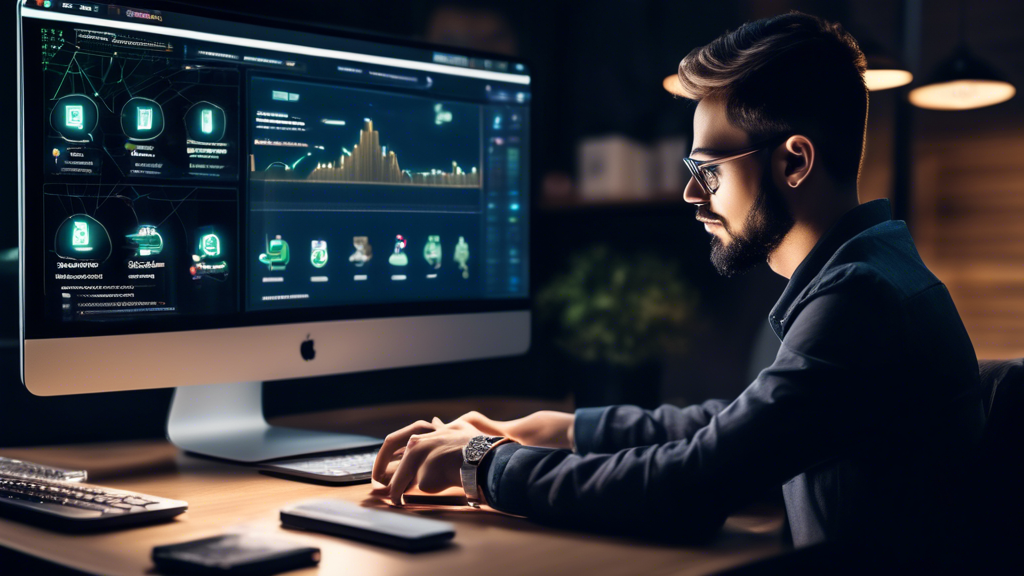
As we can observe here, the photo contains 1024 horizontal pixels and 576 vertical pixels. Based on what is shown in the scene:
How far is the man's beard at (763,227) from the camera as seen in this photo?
3.59ft

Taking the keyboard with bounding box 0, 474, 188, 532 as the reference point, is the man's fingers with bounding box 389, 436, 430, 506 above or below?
above

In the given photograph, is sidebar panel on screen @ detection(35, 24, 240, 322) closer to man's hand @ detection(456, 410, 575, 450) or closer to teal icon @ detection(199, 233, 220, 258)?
teal icon @ detection(199, 233, 220, 258)

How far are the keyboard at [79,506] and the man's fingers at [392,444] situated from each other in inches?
8.9

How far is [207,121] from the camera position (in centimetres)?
127

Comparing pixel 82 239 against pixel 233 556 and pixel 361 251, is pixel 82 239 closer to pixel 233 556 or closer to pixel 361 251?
pixel 361 251

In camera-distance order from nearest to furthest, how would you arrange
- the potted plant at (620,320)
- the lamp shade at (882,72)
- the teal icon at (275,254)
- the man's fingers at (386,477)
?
the man's fingers at (386,477) → the teal icon at (275,254) → the lamp shade at (882,72) → the potted plant at (620,320)

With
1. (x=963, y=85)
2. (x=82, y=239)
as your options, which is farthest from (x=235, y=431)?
(x=963, y=85)

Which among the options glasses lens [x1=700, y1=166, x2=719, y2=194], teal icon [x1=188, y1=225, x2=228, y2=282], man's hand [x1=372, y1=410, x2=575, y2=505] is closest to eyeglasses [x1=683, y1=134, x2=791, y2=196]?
glasses lens [x1=700, y1=166, x2=719, y2=194]

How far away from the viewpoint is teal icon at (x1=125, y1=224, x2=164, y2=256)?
1200mm

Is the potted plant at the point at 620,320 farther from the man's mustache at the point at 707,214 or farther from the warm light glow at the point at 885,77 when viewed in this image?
the man's mustache at the point at 707,214

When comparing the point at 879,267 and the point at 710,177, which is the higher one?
the point at 710,177

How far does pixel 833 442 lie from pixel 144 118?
977 millimetres

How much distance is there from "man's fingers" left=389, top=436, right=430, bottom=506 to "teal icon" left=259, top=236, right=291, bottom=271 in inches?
18.0

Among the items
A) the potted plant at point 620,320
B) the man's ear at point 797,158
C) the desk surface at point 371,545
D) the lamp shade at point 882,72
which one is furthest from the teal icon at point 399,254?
the potted plant at point 620,320
